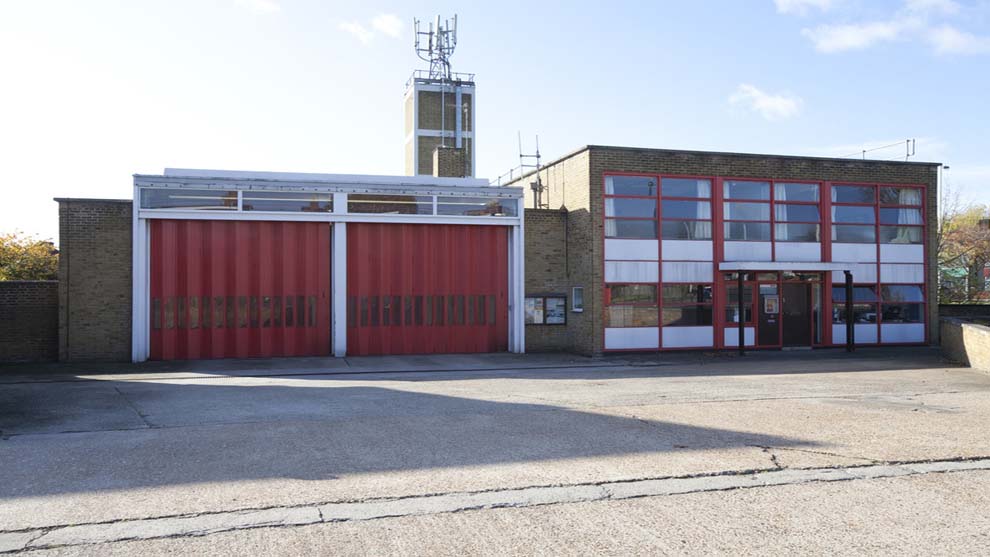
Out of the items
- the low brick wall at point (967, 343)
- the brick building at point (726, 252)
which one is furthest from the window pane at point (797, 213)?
the low brick wall at point (967, 343)

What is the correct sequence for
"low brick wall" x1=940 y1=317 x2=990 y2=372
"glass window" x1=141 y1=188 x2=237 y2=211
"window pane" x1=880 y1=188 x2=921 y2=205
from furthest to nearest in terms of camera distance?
1. "window pane" x1=880 y1=188 x2=921 y2=205
2. "glass window" x1=141 y1=188 x2=237 y2=211
3. "low brick wall" x1=940 y1=317 x2=990 y2=372

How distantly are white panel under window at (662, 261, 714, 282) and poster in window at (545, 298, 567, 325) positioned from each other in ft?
9.43

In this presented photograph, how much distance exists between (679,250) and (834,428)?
11934mm

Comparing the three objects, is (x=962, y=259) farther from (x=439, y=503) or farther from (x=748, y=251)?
(x=439, y=503)

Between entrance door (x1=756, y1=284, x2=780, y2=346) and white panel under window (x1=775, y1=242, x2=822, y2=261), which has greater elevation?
white panel under window (x1=775, y1=242, x2=822, y2=261)

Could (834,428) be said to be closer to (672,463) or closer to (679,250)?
(672,463)

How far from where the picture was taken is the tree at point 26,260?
2683 centimetres

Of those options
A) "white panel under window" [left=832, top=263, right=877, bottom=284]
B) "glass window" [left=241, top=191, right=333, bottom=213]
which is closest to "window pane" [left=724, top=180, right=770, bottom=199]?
"white panel under window" [left=832, top=263, right=877, bottom=284]

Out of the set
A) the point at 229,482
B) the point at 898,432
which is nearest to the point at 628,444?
the point at 898,432

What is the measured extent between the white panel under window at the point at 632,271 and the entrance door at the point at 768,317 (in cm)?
328

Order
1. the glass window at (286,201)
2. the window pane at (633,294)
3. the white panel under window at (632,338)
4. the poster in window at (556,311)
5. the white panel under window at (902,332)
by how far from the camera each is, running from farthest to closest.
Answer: the white panel under window at (902,332), the poster in window at (556,311), the window pane at (633,294), the white panel under window at (632,338), the glass window at (286,201)

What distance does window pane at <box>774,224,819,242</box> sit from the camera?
22.5 metres

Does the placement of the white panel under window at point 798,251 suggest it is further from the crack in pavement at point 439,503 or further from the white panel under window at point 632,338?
the crack in pavement at point 439,503

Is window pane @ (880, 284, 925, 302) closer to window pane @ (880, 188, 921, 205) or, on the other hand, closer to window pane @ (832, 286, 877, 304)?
window pane @ (832, 286, 877, 304)
